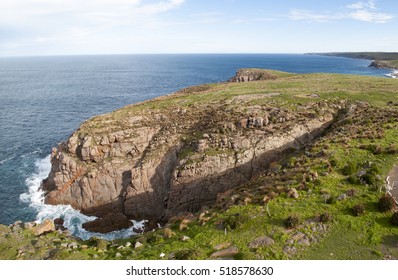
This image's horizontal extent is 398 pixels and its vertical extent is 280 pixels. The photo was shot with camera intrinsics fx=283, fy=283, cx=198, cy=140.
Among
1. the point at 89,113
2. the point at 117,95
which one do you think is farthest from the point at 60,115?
the point at 117,95

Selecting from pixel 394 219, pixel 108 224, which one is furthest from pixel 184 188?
pixel 394 219

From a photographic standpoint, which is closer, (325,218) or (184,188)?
(325,218)

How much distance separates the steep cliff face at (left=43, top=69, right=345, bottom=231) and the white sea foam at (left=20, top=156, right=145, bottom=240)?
4.50ft

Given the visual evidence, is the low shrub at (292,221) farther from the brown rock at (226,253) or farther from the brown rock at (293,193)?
the brown rock at (226,253)

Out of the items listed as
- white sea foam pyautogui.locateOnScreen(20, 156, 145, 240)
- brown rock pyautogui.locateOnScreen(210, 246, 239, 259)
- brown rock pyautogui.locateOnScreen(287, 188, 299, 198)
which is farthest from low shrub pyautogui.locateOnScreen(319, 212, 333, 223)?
white sea foam pyautogui.locateOnScreen(20, 156, 145, 240)

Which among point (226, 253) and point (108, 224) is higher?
point (226, 253)

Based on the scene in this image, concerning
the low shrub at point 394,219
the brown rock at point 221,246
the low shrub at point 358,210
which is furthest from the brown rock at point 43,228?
the low shrub at point 394,219

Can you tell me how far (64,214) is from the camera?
49.4 m

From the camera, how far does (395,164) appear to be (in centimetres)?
3228

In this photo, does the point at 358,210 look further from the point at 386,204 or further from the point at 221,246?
the point at 221,246

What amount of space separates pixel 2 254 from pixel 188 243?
16.9m

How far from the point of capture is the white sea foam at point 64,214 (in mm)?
44594

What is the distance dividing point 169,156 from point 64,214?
20835 mm

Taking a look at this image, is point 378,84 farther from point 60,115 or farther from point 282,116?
point 60,115
